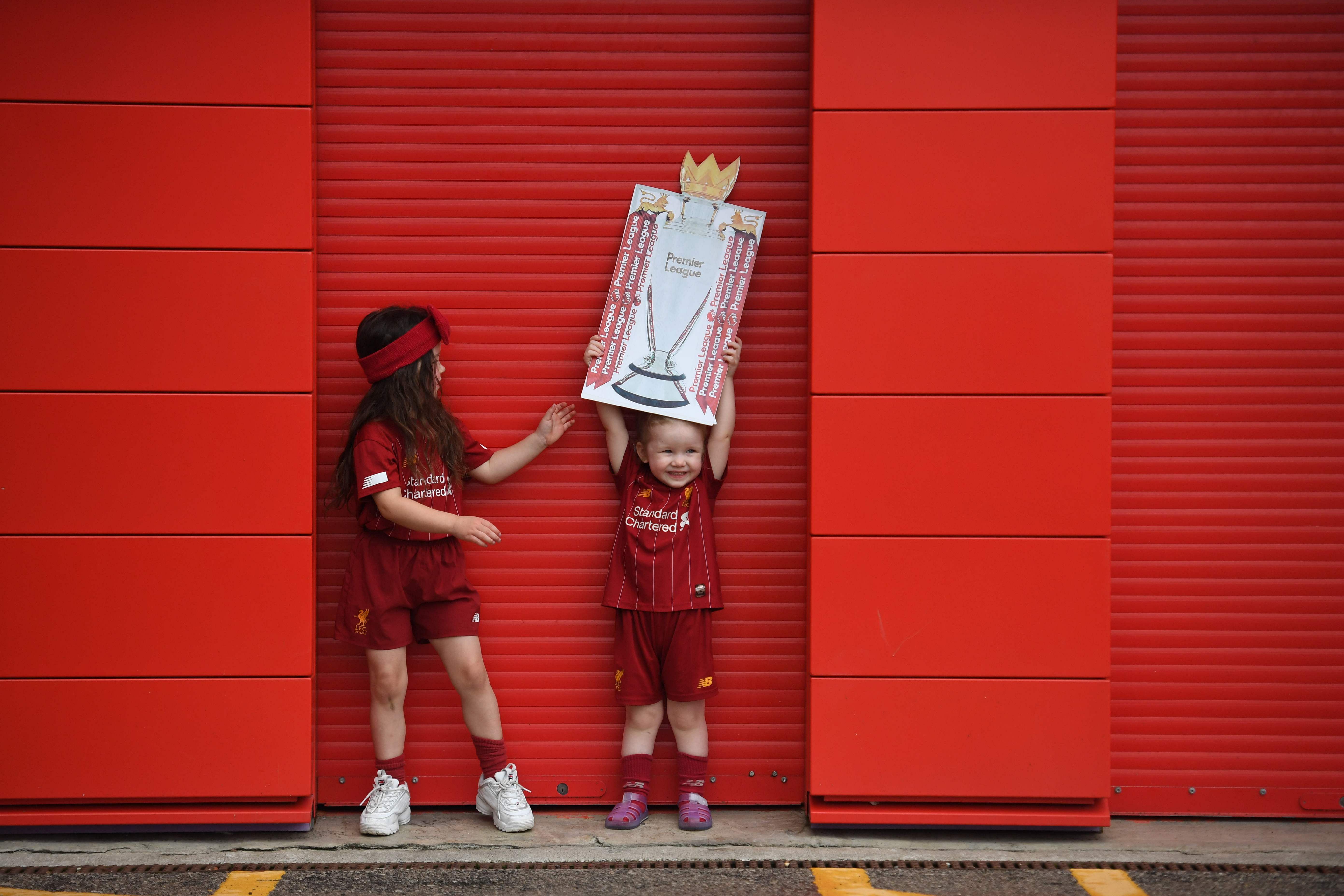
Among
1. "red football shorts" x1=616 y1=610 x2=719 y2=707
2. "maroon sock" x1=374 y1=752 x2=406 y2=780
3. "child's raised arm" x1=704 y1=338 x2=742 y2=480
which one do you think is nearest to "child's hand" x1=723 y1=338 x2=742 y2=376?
"child's raised arm" x1=704 y1=338 x2=742 y2=480

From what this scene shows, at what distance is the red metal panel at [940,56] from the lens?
3.93m

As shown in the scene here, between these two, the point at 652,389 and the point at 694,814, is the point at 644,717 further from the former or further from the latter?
the point at 652,389

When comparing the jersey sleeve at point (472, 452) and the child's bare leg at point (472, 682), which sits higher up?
the jersey sleeve at point (472, 452)

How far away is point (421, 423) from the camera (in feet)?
12.9

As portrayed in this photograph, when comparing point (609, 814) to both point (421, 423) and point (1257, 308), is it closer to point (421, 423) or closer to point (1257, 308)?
point (421, 423)

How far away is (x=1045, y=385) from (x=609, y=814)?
7.82ft

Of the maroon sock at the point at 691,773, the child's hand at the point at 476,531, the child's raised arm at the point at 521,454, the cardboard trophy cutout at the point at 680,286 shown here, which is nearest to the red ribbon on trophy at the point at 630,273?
the cardboard trophy cutout at the point at 680,286

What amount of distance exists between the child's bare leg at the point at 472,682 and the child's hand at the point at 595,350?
1165 millimetres

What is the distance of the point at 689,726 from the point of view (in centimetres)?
410

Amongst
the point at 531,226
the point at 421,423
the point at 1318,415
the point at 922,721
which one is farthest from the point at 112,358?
the point at 1318,415

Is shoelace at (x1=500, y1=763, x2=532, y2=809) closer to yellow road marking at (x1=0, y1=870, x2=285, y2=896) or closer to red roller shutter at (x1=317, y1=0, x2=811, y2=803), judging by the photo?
red roller shutter at (x1=317, y1=0, x2=811, y2=803)

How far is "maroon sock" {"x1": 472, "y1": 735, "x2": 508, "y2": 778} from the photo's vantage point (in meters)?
4.09

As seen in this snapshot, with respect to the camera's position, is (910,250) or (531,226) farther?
(531,226)

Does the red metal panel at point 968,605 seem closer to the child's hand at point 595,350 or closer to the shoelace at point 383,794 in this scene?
the child's hand at point 595,350
